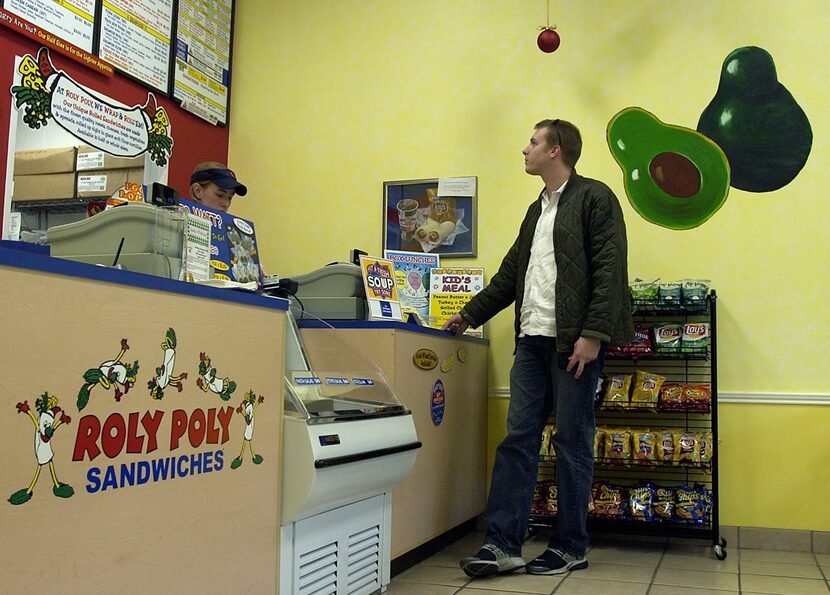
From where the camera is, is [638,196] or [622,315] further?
[638,196]

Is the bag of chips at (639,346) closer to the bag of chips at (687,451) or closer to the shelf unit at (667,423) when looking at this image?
the shelf unit at (667,423)

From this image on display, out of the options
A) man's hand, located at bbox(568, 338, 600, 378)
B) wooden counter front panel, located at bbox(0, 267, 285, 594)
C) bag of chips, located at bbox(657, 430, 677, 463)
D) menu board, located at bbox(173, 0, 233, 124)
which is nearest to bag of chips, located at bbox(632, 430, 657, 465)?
bag of chips, located at bbox(657, 430, 677, 463)

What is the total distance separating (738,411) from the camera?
3723 millimetres

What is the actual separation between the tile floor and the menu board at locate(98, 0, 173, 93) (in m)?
2.61

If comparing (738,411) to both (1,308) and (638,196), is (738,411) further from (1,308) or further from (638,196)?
(1,308)

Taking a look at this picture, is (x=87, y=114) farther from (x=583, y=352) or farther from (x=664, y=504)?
(x=664, y=504)

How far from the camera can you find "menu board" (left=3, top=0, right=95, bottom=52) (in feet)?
10.8

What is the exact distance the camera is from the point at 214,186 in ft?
11.7

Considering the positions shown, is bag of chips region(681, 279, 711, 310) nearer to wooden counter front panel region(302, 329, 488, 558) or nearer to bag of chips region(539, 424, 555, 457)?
bag of chips region(539, 424, 555, 457)

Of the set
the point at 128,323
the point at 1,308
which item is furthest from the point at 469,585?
the point at 1,308

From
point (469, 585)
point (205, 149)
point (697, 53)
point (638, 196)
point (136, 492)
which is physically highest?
point (697, 53)

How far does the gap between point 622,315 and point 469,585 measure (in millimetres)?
1128

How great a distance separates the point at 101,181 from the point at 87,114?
0.99 feet

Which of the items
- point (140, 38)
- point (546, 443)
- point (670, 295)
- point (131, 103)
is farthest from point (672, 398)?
point (140, 38)
